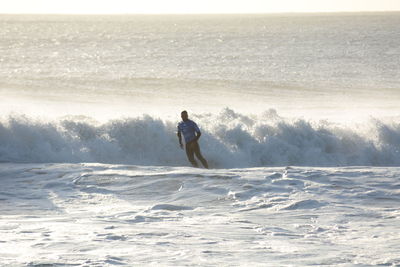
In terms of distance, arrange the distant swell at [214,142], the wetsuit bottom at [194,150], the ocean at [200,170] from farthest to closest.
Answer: the distant swell at [214,142], the wetsuit bottom at [194,150], the ocean at [200,170]

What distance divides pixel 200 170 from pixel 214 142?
4275 mm

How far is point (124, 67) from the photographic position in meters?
44.3

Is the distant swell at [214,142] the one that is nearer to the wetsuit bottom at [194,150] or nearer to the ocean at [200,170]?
the ocean at [200,170]

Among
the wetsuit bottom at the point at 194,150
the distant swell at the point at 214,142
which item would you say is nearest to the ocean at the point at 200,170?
the distant swell at the point at 214,142

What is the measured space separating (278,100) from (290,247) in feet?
73.7

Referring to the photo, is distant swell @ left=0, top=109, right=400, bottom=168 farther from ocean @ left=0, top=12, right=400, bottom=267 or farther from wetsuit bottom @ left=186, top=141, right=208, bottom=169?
wetsuit bottom @ left=186, top=141, right=208, bottom=169

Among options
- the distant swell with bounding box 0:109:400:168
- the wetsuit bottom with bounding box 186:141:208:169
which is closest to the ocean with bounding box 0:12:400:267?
the distant swell with bounding box 0:109:400:168

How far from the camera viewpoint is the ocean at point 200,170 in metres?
9.27

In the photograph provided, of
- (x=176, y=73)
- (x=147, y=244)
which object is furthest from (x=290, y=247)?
(x=176, y=73)

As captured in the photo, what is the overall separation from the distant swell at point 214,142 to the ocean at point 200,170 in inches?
1.5

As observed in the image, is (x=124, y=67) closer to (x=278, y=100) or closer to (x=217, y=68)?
(x=217, y=68)

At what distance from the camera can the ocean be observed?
9266 mm

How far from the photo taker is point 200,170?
14.6m

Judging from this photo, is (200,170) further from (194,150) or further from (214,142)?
(214,142)
